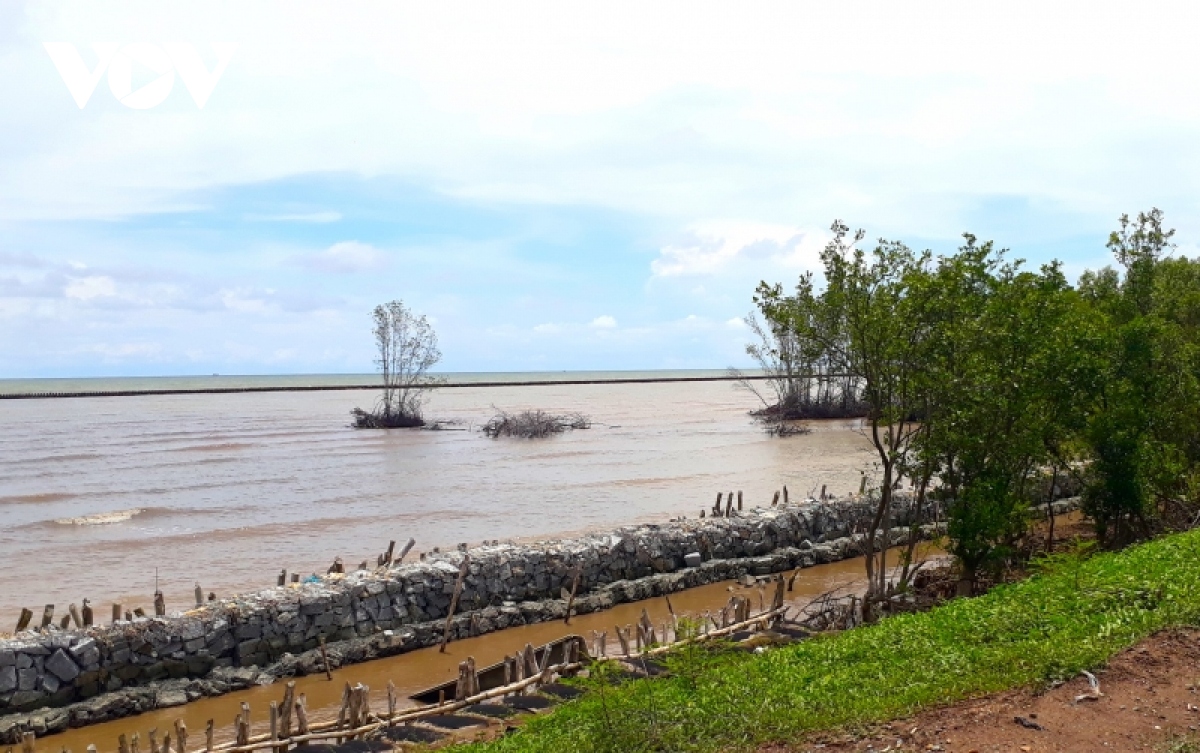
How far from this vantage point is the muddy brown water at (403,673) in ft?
39.3

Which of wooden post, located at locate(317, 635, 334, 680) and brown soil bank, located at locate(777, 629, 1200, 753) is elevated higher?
brown soil bank, located at locate(777, 629, 1200, 753)

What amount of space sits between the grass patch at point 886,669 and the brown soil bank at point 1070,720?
0.22m

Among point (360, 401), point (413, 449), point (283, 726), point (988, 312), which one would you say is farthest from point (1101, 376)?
point (360, 401)

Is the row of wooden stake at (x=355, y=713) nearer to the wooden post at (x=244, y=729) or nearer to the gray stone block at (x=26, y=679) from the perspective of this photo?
the wooden post at (x=244, y=729)

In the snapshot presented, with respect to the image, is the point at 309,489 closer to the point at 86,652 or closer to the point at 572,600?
the point at 572,600

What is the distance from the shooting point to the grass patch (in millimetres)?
7715

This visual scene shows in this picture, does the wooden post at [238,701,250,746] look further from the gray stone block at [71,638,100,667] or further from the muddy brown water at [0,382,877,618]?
the muddy brown water at [0,382,877,618]

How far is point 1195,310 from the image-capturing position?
20.1 metres

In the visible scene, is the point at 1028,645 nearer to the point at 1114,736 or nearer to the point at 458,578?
the point at 1114,736

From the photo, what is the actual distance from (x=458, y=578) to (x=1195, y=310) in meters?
16.5

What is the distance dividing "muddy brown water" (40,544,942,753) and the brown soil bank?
7.21 meters

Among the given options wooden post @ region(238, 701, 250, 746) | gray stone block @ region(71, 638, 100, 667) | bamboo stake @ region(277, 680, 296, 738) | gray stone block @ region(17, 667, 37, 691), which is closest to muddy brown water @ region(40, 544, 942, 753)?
gray stone block @ region(17, 667, 37, 691)

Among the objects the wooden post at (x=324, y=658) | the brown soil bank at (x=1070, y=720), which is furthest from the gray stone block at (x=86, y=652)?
the brown soil bank at (x=1070, y=720)

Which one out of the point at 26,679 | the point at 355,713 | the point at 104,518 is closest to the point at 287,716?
the point at 355,713
